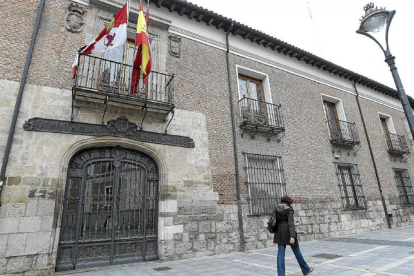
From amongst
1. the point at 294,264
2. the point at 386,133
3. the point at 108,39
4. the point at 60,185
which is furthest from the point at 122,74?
the point at 386,133

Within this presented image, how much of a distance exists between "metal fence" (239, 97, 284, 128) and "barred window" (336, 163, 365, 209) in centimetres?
361

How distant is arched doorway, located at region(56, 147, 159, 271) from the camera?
17.5 feet

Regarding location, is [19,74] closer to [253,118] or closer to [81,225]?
[81,225]

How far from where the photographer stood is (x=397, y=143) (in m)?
13.7

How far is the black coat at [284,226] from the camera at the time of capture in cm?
413

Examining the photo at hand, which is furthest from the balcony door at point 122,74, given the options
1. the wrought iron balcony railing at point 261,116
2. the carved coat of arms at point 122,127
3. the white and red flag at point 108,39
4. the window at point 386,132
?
the window at point 386,132

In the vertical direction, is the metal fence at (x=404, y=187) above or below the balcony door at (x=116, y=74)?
below

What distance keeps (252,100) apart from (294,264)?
5681 millimetres

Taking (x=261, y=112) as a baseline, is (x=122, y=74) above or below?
above

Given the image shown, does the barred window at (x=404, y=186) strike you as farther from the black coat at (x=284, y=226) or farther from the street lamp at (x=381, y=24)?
the black coat at (x=284, y=226)

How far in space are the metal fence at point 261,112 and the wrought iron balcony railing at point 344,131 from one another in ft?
10.8

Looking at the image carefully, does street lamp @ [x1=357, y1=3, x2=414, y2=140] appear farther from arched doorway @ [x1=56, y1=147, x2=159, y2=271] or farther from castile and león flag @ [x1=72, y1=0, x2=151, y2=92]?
arched doorway @ [x1=56, y1=147, x2=159, y2=271]

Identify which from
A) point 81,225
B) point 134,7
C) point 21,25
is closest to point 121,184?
point 81,225

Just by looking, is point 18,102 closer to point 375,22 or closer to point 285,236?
point 285,236
